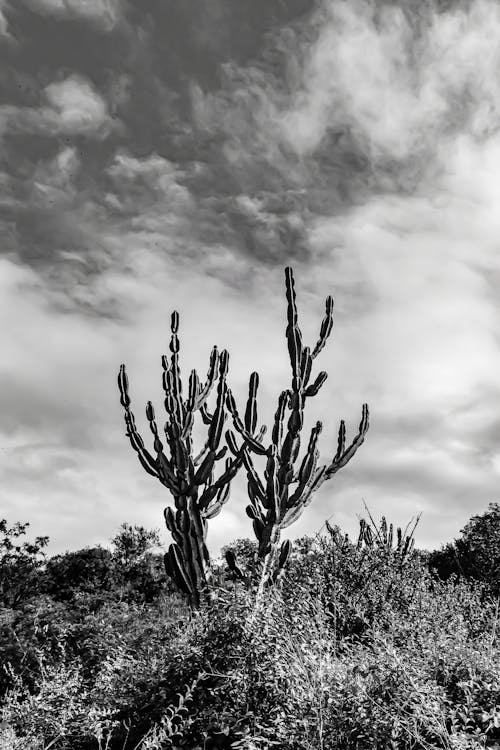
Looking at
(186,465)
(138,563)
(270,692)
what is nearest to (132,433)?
(186,465)

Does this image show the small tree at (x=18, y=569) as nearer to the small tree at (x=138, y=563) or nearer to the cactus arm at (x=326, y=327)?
the small tree at (x=138, y=563)

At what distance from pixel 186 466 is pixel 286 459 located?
1724 millimetres

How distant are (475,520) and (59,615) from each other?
18.8m

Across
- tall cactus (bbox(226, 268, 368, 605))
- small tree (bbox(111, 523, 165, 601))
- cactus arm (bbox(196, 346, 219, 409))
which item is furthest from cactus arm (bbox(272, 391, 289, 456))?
small tree (bbox(111, 523, 165, 601))

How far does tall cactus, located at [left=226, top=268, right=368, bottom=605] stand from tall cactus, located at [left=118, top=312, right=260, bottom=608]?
1.84 ft

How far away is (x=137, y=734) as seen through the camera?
5543 millimetres

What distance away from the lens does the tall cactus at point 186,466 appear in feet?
31.8

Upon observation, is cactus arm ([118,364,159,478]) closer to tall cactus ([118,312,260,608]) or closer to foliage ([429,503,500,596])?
tall cactus ([118,312,260,608])

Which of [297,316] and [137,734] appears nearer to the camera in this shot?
[137,734]

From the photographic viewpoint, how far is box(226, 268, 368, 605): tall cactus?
945cm

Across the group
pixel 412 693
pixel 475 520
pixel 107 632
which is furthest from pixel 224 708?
pixel 475 520

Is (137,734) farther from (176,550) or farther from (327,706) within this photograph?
(176,550)

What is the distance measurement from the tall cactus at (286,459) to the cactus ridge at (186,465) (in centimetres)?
50

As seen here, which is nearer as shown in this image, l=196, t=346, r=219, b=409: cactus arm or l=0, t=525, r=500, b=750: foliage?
l=0, t=525, r=500, b=750: foliage
